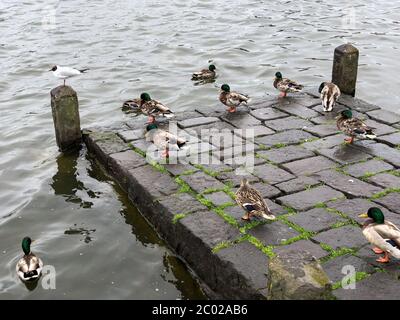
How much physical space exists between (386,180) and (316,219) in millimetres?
1633

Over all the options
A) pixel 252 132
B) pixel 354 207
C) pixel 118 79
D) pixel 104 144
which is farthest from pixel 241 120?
pixel 118 79

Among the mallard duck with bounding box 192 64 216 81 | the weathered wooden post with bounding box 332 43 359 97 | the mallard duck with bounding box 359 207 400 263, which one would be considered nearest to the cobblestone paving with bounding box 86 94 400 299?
the mallard duck with bounding box 359 207 400 263

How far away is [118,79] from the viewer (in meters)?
15.6

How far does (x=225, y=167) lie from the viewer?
8.85 meters

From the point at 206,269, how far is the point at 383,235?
219 cm

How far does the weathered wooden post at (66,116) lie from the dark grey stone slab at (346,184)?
15.5ft

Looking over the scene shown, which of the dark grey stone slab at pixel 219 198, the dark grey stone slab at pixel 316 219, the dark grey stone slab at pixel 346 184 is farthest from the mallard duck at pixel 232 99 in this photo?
the dark grey stone slab at pixel 316 219

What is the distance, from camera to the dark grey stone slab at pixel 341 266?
6137mm

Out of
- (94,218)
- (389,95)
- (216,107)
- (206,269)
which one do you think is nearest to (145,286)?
(206,269)

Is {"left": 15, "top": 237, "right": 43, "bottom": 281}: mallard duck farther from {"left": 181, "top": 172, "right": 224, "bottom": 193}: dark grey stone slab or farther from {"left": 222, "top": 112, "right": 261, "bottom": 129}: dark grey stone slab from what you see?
{"left": 222, "top": 112, "right": 261, "bottom": 129}: dark grey stone slab

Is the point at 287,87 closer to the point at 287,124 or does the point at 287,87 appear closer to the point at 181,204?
the point at 287,124

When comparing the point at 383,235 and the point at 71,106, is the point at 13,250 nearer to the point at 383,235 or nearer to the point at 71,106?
the point at 71,106

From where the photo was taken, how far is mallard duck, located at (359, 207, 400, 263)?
6094mm

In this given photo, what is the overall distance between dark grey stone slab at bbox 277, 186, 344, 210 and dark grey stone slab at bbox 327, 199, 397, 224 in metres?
0.16
